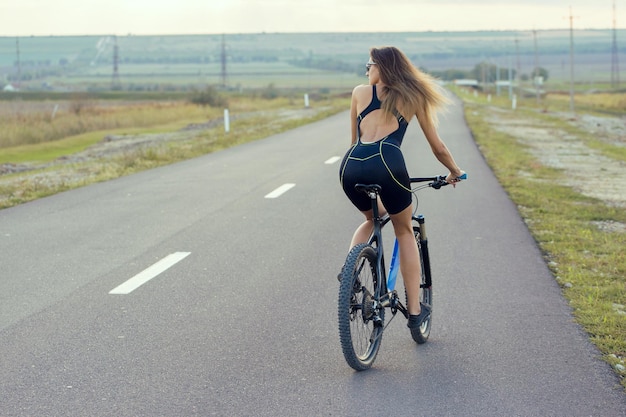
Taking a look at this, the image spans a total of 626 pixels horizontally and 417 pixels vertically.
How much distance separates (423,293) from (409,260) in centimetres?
52

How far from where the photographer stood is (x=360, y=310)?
16.9 ft

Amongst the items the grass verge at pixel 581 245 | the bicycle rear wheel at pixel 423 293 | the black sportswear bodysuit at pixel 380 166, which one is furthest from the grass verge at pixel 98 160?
the black sportswear bodysuit at pixel 380 166

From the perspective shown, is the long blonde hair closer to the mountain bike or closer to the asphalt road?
Answer: the mountain bike

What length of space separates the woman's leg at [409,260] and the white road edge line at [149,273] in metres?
2.70

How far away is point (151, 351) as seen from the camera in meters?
5.63

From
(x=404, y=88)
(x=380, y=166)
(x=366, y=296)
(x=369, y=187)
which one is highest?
(x=404, y=88)

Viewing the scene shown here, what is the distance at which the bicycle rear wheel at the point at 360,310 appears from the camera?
16.1ft

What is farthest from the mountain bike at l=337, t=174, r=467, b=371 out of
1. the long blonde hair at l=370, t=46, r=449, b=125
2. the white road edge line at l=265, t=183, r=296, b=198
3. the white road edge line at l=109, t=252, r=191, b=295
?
the white road edge line at l=265, t=183, r=296, b=198

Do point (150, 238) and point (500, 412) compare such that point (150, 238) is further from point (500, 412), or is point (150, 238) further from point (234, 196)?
point (500, 412)

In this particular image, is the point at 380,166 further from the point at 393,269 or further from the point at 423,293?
the point at 423,293

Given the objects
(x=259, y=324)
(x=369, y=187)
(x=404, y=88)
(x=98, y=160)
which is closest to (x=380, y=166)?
(x=369, y=187)

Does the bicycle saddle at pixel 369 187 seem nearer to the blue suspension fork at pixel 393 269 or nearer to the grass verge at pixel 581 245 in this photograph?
the blue suspension fork at pixel 393 269

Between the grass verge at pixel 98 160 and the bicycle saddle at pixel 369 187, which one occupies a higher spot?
the bicycle saddle at pixel 369 187

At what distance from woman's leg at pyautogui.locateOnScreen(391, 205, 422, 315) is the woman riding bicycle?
0.06 feet
